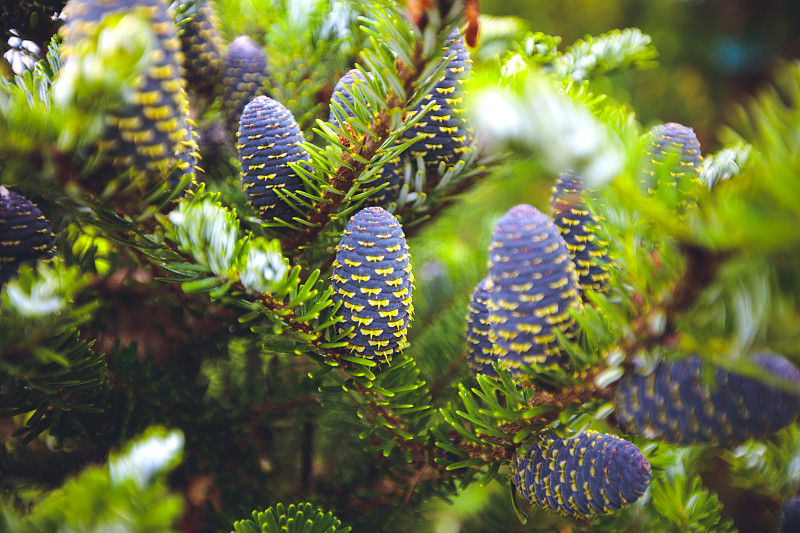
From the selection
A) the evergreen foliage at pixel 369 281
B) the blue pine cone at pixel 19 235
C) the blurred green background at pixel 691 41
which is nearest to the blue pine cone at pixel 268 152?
the evergreen foliage at pixel 369 281

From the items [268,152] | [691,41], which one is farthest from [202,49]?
[691,41]

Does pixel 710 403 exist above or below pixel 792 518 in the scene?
above

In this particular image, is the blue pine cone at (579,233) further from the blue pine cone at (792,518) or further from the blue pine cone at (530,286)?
the blue pine cone at (792,518)

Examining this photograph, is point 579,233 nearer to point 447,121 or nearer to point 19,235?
point 447,121

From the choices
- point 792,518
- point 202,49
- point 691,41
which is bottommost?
point 792,518

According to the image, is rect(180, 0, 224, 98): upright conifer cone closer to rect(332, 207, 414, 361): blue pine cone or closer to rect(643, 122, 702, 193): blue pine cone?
rect(332, 207, 414, 361): blue pine cone

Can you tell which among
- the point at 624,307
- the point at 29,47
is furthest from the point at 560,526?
the point at 29,47

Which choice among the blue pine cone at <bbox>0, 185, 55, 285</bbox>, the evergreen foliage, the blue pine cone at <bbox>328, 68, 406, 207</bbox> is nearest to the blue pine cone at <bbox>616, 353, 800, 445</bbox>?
the evergreen foliage

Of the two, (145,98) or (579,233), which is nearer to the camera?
(145,98)
